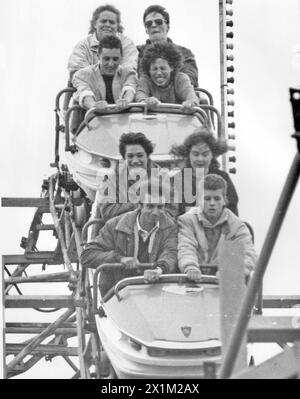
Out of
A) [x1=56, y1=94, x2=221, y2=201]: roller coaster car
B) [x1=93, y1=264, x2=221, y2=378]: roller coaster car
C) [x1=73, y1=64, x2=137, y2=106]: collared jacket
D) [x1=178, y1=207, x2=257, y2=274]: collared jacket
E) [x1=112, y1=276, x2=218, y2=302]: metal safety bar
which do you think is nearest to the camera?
[x1=93, y1=264, x2=221, y2=378]: roller coaster car

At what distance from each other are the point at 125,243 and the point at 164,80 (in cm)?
170

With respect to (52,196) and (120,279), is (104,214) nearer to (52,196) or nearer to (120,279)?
(120,279)

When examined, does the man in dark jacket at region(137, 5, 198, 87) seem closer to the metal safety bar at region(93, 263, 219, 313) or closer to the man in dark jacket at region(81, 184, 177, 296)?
the man in dark jacket at region(81, 184, 177, 296)

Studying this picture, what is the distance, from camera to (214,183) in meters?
7.91

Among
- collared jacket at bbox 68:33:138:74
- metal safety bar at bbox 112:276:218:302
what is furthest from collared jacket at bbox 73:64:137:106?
metal safety bar at bbox 112:276:218:302

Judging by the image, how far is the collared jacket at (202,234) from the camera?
7.84m

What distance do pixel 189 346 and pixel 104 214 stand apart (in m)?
1.37

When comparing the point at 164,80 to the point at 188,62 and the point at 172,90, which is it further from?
the point at 188,62

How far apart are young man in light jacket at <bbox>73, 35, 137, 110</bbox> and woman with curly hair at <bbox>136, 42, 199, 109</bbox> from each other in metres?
0.09

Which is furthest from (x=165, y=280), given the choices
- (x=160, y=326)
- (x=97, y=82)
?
(x=97, y=82)

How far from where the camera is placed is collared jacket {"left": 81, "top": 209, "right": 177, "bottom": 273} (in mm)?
7883

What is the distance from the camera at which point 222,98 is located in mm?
10664
